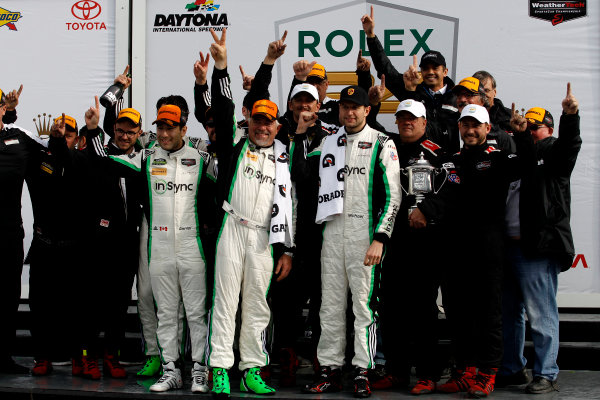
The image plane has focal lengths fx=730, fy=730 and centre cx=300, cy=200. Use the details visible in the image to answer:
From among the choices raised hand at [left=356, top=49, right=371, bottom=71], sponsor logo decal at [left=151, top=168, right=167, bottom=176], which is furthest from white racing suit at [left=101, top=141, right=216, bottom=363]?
raised hand at [left=356, top=49, right=371, bottom=71]

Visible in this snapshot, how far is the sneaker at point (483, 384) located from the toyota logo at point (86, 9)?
4.74 meters

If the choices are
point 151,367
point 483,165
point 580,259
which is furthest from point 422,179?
point 151,367

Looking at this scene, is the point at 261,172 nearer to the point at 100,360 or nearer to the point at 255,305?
the point at 255,305

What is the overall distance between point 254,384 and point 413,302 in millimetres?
1178

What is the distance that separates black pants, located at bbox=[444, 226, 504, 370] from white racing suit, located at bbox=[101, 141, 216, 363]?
5.62 feet

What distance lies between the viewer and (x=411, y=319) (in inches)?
192

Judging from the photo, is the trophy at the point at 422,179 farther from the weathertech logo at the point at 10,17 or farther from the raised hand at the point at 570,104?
the weathertech logo at the point at 10,17

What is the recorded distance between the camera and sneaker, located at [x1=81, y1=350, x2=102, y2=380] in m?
5.18

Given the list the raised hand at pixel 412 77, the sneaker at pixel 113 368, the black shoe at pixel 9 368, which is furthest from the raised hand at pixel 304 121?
the black shoe at pixel 9 368

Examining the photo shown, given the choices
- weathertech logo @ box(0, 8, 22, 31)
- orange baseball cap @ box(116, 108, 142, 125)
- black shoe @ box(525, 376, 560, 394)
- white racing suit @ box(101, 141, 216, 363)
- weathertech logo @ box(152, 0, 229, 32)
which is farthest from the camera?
weathertech logo @ box(0, 8, 22, 31)

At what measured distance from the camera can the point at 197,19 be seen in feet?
22.1

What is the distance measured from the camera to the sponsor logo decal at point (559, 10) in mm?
6250

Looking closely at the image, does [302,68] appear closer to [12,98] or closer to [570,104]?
[570,104]

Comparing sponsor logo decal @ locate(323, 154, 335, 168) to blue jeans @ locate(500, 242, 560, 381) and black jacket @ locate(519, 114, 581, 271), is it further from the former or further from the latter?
blue jeans @ locate(500, 242, 560, 381)
